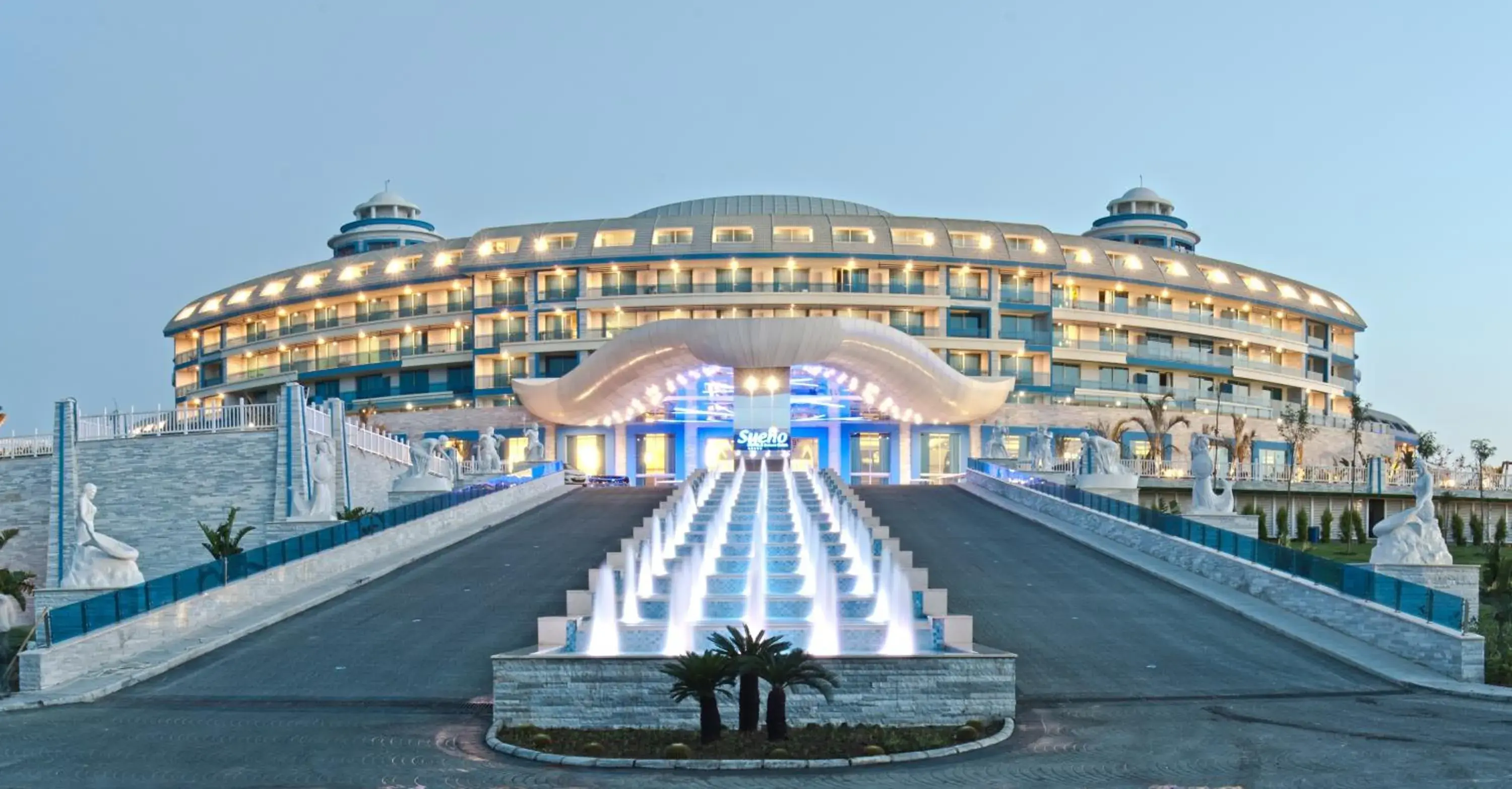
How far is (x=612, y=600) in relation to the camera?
82.3ft

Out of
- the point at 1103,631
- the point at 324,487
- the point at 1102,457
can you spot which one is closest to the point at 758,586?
the point at 1103,631

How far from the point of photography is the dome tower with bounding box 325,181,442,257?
357 ft

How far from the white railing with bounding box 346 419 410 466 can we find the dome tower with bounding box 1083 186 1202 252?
66113mm

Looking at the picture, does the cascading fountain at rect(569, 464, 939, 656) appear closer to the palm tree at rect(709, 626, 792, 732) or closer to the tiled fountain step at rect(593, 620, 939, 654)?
the tiled fountain step at rect(593, 620, 939, 654)

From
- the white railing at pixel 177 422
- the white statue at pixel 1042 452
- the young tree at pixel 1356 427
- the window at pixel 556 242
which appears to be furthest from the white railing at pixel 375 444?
the young tree at pixel 1356 427

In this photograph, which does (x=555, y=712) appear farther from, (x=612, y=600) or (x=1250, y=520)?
(x=1250, y=520)

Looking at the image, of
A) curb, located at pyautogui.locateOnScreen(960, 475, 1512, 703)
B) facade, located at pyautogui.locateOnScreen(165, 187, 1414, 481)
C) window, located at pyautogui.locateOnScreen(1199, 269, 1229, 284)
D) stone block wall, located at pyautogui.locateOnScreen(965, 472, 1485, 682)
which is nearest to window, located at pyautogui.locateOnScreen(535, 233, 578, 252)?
facade, located at pyautogui.locateOnScreen(165, 187, 1414, 481)

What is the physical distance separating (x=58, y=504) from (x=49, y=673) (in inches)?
985

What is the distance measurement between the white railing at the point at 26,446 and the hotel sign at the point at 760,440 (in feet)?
102

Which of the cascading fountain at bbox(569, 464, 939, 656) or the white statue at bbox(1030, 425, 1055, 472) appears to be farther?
the white statue at bbox(1030, 425, 1055, 472)

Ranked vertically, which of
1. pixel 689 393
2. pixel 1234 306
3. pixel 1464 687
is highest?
pixel 1234 306

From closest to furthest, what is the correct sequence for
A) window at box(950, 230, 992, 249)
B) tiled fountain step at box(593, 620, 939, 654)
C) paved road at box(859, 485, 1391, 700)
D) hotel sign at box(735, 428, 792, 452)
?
1. paved road at box(859, 485, 1391, 700)
2. tiled fountain step at box(593, 620, 939, 654)
3. hotel sign at box(735, 428, 792, 452)
4. window at box(950, 230, 992, 249)

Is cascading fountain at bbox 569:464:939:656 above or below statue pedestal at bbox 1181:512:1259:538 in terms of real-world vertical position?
below

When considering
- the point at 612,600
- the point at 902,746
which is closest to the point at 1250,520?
the point at 612,600
